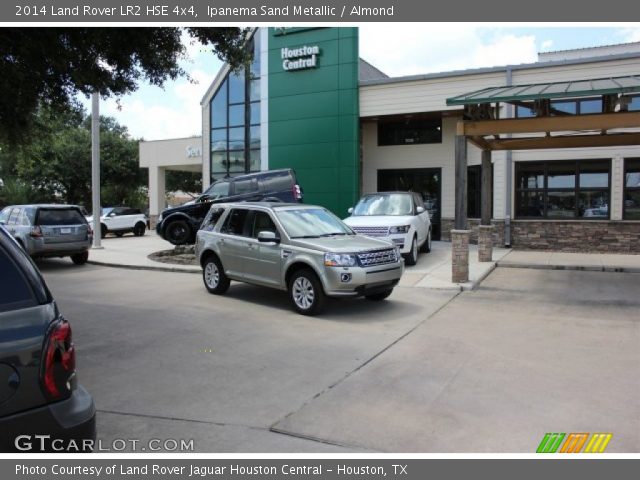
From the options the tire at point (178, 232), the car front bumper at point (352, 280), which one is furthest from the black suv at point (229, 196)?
the car front bumper at point (352, 280)

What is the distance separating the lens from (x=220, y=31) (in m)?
9.29

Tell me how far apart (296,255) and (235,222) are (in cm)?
202

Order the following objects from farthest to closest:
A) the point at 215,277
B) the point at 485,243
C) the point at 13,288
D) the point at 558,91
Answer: the point at 485,243
the point at 558,91
the point at 215,277
the point at 13,288

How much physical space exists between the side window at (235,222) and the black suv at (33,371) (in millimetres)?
7034

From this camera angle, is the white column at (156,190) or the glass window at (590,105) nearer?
the glass window at (590,105)

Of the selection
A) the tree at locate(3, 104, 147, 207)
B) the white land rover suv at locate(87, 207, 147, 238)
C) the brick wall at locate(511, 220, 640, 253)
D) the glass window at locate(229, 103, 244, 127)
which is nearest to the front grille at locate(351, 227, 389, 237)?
the brick wall at locate(511, 220, 640, 253)

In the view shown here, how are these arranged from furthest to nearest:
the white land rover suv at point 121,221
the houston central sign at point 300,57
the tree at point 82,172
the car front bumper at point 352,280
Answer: the tree at point 82,172
the white land rover suv at point 121,221
the houston central sign at point 300,57
the car front bumper at point 352,280

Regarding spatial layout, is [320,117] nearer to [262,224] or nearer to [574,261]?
[574,261]

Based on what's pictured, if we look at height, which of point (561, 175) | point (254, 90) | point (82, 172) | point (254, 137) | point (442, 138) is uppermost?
point (254, 90)

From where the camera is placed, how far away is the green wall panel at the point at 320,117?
2002cm

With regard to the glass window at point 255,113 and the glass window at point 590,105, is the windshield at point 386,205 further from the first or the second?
the glass window at point 255,113

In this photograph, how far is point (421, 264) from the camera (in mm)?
14086

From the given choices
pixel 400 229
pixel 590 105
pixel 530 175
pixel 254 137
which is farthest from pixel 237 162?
pixel 590 105
